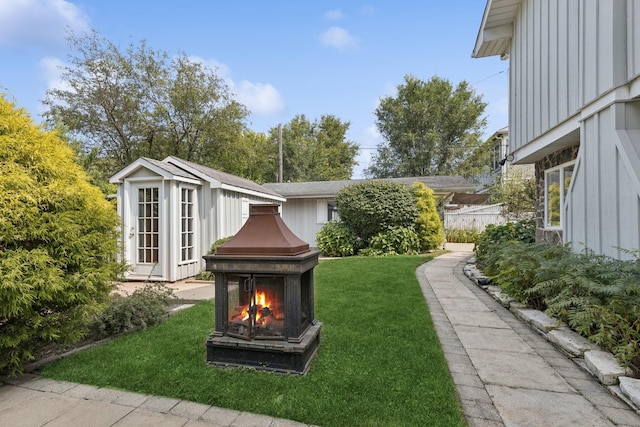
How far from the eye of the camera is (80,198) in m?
2.79

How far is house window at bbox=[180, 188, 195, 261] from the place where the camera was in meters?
7.14

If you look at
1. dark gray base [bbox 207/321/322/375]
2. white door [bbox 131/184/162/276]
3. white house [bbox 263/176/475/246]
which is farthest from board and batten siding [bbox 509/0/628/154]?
white door [bbox 131/184/162/276]

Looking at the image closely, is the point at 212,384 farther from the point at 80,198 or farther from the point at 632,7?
the point at 632,7

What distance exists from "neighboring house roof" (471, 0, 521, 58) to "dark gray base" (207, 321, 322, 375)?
777 cm

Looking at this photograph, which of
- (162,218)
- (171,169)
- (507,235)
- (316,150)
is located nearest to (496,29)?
(507,235)

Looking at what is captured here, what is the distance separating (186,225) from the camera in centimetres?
725

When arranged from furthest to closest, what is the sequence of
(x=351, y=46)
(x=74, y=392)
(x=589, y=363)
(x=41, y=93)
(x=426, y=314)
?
(x=41, y=93), (x=351, y=46), (x=426, y=314), (x=589, y=363), (x=74, y=392)

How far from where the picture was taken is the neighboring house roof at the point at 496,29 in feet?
21.9

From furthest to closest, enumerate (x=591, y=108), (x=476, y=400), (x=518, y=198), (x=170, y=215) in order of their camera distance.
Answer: (x=518, y=198), (x=170, y=215), (x=591, y=108), (x=476, y=400)

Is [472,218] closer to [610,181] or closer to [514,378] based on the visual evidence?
[610,181]

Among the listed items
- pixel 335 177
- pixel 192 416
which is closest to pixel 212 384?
pixel 192 416

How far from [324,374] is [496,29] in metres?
8.42

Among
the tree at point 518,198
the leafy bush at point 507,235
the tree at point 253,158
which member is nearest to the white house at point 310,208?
the tree at point 518,198

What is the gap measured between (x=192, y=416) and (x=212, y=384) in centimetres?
35
